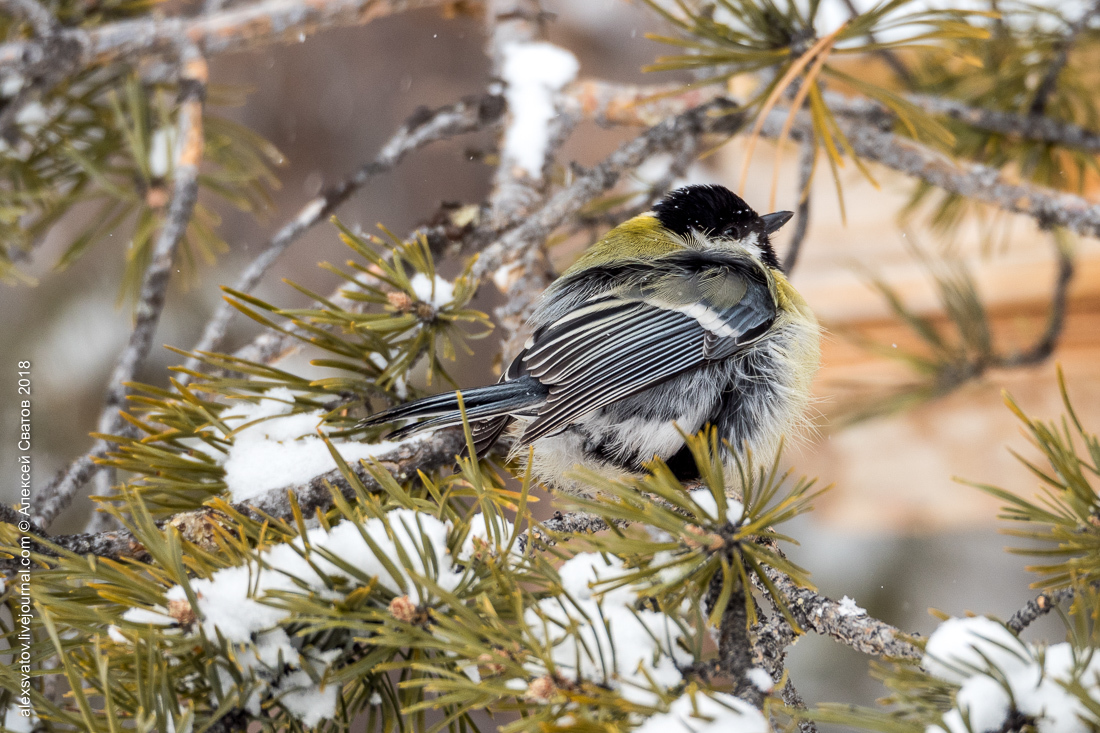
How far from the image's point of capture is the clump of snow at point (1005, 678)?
275mm

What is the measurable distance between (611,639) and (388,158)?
22.3 inches

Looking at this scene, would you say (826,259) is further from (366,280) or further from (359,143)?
(366,280)

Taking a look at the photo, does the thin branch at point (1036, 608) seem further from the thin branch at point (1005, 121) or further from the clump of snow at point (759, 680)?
the thin branch at point (1005, 121)

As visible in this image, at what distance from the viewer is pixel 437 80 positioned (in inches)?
59.9

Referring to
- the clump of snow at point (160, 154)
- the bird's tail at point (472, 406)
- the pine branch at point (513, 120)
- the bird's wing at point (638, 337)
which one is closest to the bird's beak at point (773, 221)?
the bird's wing at point (638, 337)

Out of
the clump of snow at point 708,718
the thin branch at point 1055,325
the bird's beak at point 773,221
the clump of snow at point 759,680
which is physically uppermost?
the bird's beak at point 773,221

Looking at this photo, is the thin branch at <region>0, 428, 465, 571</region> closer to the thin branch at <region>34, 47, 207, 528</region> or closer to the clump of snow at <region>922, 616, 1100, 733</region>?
the thin branch at <region>34, 47, 207, 528</region>

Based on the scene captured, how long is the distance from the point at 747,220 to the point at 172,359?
109cm

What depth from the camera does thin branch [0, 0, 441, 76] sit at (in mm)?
798

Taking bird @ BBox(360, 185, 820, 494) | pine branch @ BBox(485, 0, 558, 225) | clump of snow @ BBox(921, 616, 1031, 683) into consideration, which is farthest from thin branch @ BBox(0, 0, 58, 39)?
clump of snow @ BBox(921, 616, 1031, 683)

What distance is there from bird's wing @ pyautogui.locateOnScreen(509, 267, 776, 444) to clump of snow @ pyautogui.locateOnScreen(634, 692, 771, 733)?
261 millimetres

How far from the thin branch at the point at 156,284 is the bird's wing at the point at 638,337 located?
313 mm

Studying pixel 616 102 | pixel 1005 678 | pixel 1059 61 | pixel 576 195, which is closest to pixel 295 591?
pixel 1005 678

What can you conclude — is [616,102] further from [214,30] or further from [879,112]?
[214,30]
